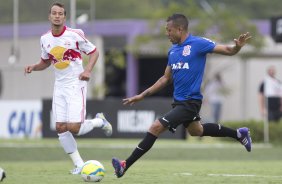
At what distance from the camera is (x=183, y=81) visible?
1261 cm

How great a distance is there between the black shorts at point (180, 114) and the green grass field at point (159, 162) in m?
0.78

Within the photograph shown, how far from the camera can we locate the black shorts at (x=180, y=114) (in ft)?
40.8

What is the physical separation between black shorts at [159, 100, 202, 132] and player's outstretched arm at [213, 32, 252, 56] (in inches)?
32.7

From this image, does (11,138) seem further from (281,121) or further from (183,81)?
(183,81)

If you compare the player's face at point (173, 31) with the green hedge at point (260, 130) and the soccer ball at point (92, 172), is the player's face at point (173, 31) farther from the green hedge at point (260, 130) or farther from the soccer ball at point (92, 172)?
the green hedge at point (260, 130)

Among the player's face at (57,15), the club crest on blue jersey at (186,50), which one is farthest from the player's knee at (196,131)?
the player's face at (57,15)

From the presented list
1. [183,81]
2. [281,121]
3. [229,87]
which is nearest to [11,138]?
[281,121]

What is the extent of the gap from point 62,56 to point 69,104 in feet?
2.39

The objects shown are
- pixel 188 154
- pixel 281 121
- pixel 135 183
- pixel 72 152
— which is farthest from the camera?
pixel 281 121

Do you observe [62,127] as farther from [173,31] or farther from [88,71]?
[173,31]

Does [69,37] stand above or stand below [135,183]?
above

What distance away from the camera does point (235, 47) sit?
→ 12.1 meters

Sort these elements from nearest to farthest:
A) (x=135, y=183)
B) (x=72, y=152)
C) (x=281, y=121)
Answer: (x=135, y=183)
(x=72, y=152)
(x=281, y=121)

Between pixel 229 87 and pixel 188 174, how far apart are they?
86.1 ft
